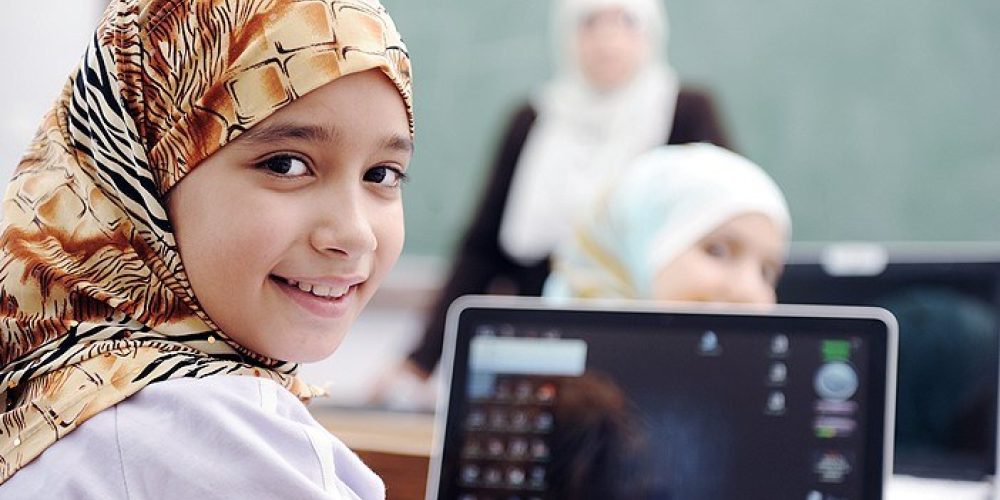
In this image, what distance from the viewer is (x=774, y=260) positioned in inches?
56.8

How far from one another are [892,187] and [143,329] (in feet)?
8.59

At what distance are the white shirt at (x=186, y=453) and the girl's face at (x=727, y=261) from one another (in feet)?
2.78

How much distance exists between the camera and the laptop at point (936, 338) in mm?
1488

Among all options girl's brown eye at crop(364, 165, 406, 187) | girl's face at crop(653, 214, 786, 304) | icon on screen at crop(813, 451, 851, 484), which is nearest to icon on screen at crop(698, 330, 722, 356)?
icon on screen at crop(813, 451, 851, 484)

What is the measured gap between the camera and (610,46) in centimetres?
307

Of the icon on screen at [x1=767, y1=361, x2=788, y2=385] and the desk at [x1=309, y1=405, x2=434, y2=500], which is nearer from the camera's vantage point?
the icon on screen at [x1=767, y1=361, x2=788, y2=385]

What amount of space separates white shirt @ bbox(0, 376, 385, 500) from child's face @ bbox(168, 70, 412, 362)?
7 cm

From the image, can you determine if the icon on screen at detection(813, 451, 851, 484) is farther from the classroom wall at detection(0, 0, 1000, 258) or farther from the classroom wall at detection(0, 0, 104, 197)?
the classroom wall at detection(0, 0, 1000, 258)

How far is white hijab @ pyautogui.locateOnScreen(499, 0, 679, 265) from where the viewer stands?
308 centimetres

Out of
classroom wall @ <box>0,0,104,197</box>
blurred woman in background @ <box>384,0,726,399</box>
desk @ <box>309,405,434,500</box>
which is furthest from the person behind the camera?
blurred woman in background @ <box>384,0,726,399</box>

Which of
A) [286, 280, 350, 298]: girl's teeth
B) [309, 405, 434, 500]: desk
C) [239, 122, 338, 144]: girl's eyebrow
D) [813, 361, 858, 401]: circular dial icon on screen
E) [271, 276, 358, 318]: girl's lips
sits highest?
[239, 122, 338, 144]: girl's eyebrow

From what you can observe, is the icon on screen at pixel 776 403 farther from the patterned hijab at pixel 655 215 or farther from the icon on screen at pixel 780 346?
the patterned hijab at pixel 655 215

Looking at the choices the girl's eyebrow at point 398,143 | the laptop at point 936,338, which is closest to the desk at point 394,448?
the girl's eyebrow at point 398,143

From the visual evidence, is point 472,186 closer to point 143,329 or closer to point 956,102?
point 956,102
